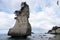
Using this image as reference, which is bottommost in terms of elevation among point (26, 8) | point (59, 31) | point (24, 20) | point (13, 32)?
point (59, 31)

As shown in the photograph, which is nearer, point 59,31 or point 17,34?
point 17,34

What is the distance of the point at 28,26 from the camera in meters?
92.3

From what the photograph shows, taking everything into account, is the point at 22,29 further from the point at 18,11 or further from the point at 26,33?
the point at 18,11

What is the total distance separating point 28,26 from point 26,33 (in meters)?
5.15

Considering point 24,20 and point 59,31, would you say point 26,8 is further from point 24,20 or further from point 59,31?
point 59,31

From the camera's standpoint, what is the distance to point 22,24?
9356cm

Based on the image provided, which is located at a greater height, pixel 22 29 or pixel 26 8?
pixel 26 8

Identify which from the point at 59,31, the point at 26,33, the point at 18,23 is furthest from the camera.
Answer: the point at 59,31

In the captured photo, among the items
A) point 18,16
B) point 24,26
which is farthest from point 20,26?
point 18,16

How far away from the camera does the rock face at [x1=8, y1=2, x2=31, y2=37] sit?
294 ft

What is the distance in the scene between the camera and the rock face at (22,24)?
89.7 meters

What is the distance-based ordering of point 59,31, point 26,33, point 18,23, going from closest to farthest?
point 26,33 < point 18,23 < point 59,31

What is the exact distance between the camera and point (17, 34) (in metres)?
90.3

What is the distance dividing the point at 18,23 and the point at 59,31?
112149mm
